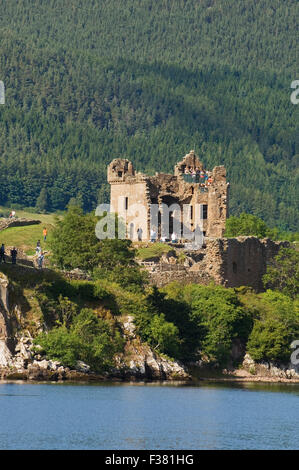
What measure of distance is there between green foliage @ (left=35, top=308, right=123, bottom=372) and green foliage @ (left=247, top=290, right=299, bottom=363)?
48.4 ft

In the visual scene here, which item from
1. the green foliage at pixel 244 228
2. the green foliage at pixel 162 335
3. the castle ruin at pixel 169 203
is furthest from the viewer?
the green foliage at pixel 244 228

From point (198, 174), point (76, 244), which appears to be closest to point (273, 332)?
point (76, 244)

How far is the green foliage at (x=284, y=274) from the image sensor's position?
125m

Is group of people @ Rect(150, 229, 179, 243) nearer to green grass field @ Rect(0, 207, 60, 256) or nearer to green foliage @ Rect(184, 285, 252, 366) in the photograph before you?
green grass field @ Rect(0, 207, 60, 256)

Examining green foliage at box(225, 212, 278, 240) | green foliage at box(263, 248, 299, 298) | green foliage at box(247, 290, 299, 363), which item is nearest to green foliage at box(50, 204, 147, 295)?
green foliage at box(247, 290, 299, 363)

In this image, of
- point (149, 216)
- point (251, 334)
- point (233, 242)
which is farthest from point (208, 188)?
point (251, 334)

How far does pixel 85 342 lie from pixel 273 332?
19.8 meters

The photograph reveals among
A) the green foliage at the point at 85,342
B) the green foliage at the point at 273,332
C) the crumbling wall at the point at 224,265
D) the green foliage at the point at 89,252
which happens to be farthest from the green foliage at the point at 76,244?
the green foliage at the point at 85,342

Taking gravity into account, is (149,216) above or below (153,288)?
above

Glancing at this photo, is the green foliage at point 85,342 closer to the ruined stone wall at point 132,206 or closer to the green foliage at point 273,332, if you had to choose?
the green foliage at point 273,332

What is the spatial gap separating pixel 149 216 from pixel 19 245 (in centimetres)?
1521

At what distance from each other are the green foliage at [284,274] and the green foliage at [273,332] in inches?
457

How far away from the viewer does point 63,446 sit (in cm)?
6488
